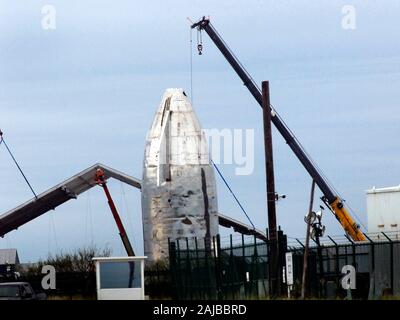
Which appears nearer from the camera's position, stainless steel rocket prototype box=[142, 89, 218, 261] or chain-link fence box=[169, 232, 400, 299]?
chain-link fence box=[169, 232, 400, 299]

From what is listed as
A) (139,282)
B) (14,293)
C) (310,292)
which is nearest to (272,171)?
(310,292)

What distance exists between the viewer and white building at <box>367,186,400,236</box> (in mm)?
63719

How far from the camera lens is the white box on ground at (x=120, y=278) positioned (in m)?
42.6

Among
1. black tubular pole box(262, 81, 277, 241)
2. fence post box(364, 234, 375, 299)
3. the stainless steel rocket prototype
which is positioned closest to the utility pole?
black tubular pole box(262, 81, 277, 241)

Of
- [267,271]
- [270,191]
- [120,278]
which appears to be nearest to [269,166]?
[270,191]

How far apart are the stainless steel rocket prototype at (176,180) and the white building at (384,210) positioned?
8272mm

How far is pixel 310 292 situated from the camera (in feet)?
154

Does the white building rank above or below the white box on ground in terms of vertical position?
above

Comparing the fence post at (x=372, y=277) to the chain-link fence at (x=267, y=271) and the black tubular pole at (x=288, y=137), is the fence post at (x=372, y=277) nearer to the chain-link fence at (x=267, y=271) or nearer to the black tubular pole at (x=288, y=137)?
the chain-link fence at (x=267, y=271)

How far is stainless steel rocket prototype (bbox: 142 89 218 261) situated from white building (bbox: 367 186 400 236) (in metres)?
8.27

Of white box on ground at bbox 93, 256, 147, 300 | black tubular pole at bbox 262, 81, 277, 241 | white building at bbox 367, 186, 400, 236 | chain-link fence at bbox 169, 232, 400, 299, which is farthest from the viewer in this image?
white building at bbox 367, 186, 400, 236

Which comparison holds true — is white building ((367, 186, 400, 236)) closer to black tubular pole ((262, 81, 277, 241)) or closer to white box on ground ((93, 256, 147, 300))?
black tubular pole ((262, 81, 277, 241))

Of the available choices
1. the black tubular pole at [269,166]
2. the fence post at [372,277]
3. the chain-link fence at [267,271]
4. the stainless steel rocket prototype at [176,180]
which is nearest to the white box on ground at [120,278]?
the chain-link fence at [267,271]

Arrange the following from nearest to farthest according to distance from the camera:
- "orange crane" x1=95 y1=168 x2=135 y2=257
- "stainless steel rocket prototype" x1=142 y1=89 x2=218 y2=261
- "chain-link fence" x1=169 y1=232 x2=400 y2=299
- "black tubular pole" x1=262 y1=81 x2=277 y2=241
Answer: "chain-link fence" x1=169 y1=232 x2=400 y2=299 → "black tubular pole" x1=262 y1=81 x2=277 y2=241 → "stainless steel rocket prototype" x1=142 y1=89 x2=218 y2=261 → "orange crane" x1=95 y1=168 x2=135 y2=257
